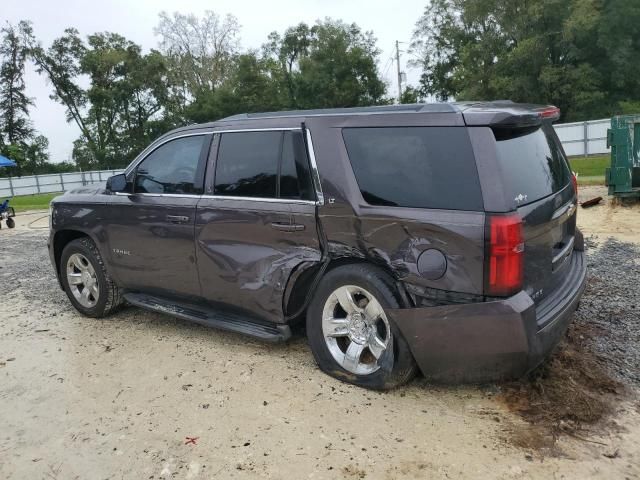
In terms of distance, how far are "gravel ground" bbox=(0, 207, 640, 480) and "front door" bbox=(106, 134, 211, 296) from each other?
1.86 ft

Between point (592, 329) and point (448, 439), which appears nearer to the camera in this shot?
point (448, 439)

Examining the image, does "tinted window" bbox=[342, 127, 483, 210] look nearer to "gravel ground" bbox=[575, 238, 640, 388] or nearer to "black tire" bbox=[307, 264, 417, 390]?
"black tire" bbox=[307, 264, 417, 390]

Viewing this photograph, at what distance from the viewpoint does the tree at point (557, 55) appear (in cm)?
3356

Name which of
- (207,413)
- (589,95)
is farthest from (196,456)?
(589,95)

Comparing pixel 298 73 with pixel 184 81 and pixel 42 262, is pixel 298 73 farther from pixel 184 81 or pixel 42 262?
pixel 42 262

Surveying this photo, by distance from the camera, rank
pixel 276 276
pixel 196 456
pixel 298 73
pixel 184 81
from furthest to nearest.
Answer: pixel 184 81 → pixel 298 73 → pixel 276 276 → pixel 196 456

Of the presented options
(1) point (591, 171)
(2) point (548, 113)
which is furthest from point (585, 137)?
(2) point (548, 113)

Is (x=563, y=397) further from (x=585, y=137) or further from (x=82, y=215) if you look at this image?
(x=585, y=137)

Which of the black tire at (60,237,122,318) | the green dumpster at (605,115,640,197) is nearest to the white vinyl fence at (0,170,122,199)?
the green dumpster at (605,115,640,197)

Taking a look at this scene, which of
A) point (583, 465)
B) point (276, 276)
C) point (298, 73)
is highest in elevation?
point (298, 73)

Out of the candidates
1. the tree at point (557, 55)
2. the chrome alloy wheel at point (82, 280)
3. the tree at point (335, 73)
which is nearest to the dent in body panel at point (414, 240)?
the chrome alloy wheel at point (82, 280)

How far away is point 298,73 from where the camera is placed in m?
47.0

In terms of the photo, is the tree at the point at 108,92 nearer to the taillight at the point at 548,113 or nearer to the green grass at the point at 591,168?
the green grass at the point at 591,168

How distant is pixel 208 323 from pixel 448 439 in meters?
2.09
